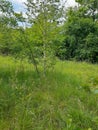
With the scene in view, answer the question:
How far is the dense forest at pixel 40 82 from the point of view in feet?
10.2

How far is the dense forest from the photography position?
3.09m

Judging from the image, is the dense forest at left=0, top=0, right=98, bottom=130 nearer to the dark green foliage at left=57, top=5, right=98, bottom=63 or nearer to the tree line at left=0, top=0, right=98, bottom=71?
the tree line at left=0, top=0, right=98, bottom=71

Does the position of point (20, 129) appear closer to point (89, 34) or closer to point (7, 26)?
point (7, 26)

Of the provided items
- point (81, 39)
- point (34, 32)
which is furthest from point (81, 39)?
point (34, 32)

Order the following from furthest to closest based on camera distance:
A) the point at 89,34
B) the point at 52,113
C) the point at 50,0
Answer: the point at 89,34 < the point at 50,0 < the point at 52,113

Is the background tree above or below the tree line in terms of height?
below

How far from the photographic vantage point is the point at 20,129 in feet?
9.50

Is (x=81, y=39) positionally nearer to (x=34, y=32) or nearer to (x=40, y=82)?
(x=34, y=32)

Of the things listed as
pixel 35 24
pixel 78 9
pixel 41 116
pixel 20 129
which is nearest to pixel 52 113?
pixel 41 116

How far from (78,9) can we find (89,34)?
14.7ft

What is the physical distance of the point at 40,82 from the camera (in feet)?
13.4

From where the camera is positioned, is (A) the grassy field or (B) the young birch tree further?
(B) the young birch tree

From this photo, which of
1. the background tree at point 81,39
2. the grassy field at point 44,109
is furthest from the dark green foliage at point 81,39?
the grassy field at point 44,109

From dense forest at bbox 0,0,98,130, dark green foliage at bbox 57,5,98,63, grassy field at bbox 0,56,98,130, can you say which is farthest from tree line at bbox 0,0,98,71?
dark green foliage at bbox 57,5,98,63
